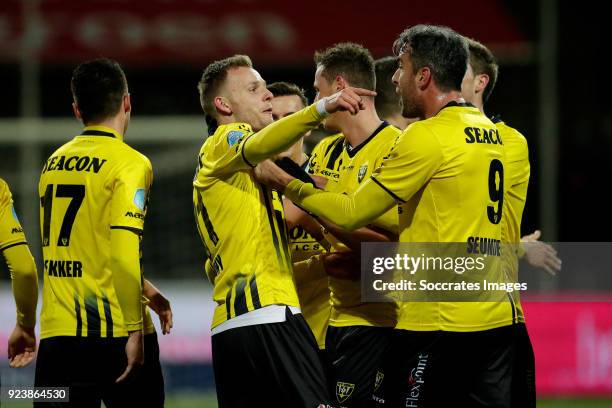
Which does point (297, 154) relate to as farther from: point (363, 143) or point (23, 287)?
point (23, 287)

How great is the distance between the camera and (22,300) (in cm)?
545

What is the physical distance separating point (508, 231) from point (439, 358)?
3.13 ft

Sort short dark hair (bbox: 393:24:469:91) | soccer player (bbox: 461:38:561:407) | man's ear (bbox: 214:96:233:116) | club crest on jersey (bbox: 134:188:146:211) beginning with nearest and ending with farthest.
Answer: short dark hair (bbox: 393:24:469:91), soccer player (bbox: 461:38:561:407), club crest on jersey (bbox: 134:188:146:211), man's ear (bbox: 214:96:233:116)

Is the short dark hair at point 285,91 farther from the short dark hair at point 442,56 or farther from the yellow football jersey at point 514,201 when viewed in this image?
the short dark hair at point 442,56

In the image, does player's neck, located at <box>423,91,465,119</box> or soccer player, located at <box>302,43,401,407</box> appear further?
soccer player, located at <box>302,43,401,407</box>

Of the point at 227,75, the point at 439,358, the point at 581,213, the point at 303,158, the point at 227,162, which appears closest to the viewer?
the point at 439,358

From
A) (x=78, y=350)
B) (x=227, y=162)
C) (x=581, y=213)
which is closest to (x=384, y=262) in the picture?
(x=227, y=162)

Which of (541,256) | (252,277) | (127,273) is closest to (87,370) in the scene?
(127,273)

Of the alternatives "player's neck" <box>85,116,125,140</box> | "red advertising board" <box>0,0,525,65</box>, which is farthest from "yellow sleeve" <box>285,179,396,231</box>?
"red advertising board" <box>0,0,525,65</box>

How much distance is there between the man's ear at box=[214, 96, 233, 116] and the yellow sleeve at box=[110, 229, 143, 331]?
761 mm

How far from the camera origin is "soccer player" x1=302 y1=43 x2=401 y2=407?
546 centimetres

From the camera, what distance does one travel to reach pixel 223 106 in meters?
5.34

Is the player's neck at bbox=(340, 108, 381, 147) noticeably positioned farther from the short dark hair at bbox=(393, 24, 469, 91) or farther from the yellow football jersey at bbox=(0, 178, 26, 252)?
the yellow football jersey at bbox=(0, 178, 26, 252)

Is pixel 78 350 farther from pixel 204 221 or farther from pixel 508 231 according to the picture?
pixel 508 231
